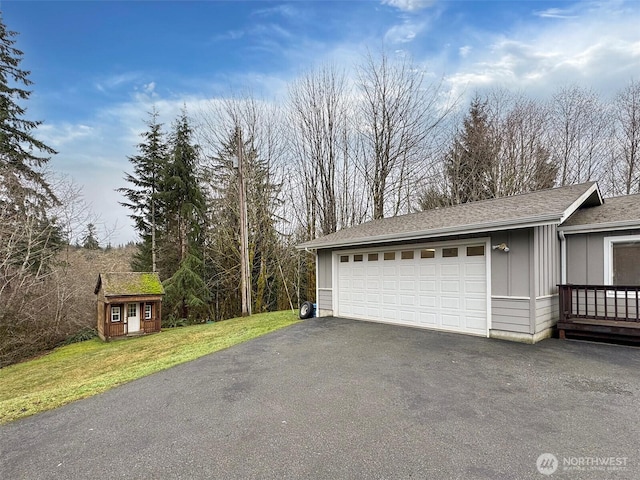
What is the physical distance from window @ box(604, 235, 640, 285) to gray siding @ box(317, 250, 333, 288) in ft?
21.2

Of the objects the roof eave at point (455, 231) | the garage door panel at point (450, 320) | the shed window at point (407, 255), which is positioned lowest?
the garage door panel at point (450, 320)

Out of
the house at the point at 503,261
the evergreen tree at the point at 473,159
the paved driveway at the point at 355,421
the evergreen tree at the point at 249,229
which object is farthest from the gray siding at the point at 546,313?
the evergreen tree at the point at 249,229

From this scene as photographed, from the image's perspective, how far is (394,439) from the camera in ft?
9.30

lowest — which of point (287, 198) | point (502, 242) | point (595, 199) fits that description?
point (502, 242)

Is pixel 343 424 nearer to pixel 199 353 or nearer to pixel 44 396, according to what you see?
pixel 199 353

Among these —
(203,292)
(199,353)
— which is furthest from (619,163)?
(203,292)

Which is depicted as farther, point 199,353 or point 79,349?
point 79,349

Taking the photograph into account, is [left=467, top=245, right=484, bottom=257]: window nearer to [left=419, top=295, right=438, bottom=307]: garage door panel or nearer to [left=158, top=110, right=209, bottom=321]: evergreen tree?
[left=419, top=295, right=438, bottom=307]: garage door panel

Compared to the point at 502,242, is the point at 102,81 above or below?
above

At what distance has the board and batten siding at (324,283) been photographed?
9.58 meters

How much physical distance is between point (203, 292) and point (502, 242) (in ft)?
47.2

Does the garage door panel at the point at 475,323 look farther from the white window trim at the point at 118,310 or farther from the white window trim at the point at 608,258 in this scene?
the white window trim at the point at 118,310

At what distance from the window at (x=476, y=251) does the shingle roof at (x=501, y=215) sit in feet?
1.59

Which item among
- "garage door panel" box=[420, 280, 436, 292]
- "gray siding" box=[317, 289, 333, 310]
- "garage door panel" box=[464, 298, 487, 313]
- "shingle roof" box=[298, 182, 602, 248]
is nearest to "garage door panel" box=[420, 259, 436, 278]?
"garage door panel" box=[420, 280, 436, 292]
